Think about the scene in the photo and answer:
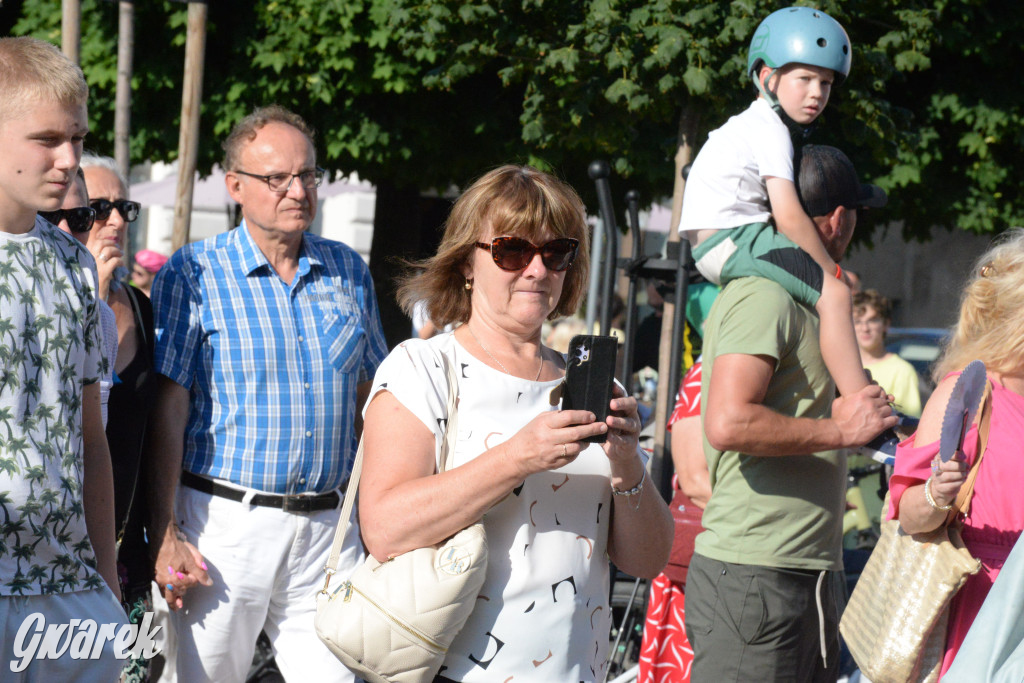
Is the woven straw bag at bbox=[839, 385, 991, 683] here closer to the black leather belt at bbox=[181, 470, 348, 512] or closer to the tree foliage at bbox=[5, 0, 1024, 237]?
the black leather belt at bbox=[181, 470, 348, 512]

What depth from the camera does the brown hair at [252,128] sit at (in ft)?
13.1

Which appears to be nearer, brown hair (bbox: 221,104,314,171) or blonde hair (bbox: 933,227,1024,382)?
blonde hair (bbox: 933,227,1024,382)

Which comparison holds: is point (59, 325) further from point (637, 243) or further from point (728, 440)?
point (637, 243)

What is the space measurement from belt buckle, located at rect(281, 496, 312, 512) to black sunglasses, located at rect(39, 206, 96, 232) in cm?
105

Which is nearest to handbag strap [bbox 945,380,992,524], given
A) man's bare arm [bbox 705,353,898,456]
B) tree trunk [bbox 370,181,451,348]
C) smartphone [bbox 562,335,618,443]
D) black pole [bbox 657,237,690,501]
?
man's bare arm [bbox 705,353,898,456]

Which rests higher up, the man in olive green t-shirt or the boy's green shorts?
the boy's green shorts

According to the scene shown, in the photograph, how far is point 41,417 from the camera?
247 cm

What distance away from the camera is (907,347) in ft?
37.8

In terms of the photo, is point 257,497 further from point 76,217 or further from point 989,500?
point 989,500

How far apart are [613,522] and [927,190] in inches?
317

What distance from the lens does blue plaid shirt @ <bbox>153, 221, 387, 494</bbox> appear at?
3670mm

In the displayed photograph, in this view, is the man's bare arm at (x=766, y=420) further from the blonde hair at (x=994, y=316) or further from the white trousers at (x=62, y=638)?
the white trousers at (x=62, y=638)

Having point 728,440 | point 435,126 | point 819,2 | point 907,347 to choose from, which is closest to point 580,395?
point 728,440

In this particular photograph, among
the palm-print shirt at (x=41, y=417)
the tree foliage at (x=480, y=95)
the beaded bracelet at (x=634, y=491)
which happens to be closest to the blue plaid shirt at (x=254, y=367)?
the palm-print shirt at (x=41, y=417)
